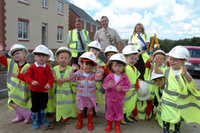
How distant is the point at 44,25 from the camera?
19.4 m

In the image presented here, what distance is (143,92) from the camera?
364 cm

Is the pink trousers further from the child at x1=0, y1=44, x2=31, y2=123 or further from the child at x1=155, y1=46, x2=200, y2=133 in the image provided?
the child at x1=0, y1=44, x2=31, y2=123

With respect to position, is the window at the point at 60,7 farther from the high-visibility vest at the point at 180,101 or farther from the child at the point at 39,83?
the high-visibility vest at the point at 180,101

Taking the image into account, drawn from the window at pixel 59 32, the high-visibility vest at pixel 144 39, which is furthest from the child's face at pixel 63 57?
the window at pixel 59 32

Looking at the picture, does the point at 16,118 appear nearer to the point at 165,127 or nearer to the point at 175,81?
the point at 165,127

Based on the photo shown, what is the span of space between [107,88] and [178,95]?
1281 mm

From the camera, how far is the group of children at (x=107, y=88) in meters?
2.97

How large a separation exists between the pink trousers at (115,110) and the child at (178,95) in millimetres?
787

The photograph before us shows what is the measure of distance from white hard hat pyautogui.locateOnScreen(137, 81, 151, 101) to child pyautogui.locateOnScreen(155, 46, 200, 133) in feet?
1.89

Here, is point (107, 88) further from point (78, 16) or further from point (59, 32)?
point (78, 16)

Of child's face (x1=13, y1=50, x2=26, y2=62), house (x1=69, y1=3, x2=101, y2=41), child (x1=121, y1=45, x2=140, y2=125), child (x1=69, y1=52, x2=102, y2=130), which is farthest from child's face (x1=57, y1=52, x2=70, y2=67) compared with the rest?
house (x1=69, y1=3, x2=101, y2=41)

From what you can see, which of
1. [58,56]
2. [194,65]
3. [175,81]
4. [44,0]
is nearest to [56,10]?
[44,0]

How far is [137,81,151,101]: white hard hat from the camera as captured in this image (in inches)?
143

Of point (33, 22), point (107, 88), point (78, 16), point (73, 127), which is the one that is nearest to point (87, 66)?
point (107, 88)
